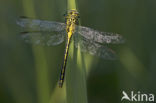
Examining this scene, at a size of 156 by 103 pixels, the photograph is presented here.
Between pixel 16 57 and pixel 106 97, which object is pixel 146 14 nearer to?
pixel 106 97

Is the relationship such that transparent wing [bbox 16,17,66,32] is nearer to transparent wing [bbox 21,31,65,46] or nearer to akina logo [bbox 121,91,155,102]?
transparent wing [bbox 21,31,65,46]

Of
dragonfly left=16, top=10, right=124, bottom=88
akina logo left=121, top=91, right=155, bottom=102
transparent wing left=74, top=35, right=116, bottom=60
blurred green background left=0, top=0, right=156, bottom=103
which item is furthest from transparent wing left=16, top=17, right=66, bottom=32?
akina logo left=121, top=91, right=155, bottom=102

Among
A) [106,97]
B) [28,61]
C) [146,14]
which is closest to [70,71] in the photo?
[106,97]

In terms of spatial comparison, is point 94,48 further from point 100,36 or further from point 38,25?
point 38,25

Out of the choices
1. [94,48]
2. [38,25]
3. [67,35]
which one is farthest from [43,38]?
[94,48]

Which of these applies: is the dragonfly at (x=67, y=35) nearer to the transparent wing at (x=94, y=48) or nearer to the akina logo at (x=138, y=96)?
the transparent wing at (x=94, y=48)

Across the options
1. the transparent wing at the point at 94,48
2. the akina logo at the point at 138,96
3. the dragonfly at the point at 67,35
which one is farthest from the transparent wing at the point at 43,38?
the akina logo at the point at 138,96

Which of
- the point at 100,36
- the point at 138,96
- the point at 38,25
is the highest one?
the point at 38,25
